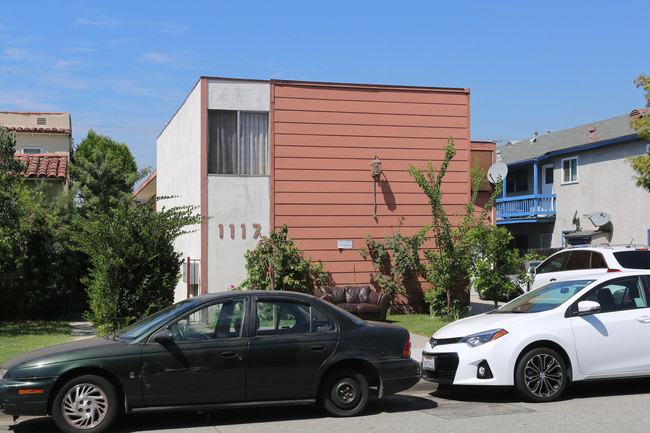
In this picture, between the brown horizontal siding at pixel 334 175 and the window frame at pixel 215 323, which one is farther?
the brown horizontal siding at pixel 334 175

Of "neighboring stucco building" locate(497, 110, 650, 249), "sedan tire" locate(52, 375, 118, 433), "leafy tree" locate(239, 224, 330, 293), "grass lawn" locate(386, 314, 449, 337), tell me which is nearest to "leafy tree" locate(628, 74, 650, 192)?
"neighboring stucco building" locate(497, 110, 650, 249)

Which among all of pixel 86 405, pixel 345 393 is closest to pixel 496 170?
pixel 345 393

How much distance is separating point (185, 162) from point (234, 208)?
324 cm

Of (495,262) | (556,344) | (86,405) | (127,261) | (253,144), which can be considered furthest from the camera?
(253,144)

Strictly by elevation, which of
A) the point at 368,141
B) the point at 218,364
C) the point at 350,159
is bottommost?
the point at 218,364

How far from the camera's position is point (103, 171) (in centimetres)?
2688

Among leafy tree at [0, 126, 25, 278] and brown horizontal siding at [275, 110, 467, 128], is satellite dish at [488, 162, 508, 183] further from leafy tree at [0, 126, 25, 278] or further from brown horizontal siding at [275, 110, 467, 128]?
leafy tree at [0, 126, 25, 278]

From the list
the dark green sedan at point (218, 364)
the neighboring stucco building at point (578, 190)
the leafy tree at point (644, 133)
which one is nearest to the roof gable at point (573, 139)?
the neighboring stucco building at point (578, 190)

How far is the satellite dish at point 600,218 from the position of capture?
28.7 metres

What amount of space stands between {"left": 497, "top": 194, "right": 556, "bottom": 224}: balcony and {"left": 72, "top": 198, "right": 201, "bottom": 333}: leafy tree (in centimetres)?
2543

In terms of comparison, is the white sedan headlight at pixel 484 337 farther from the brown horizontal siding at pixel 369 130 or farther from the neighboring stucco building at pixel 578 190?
the neighboring stucco building at pixel 578 190

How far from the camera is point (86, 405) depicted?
675 cm

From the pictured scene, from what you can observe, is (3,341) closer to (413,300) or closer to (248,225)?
→ (248,225)

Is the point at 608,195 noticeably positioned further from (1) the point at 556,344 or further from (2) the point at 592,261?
(1) the point at 556,344
